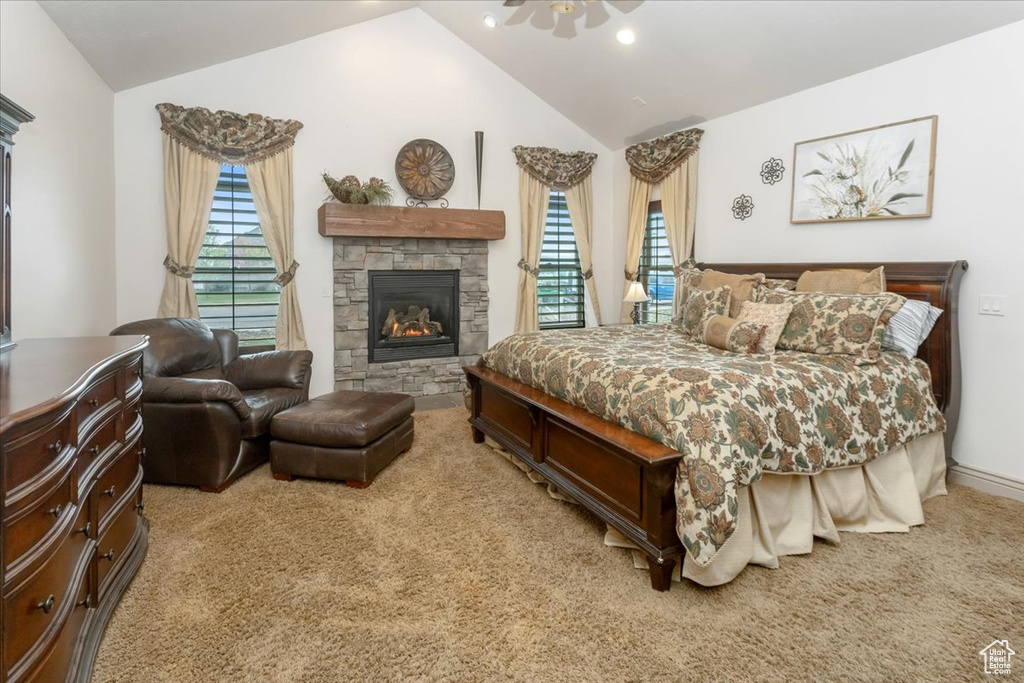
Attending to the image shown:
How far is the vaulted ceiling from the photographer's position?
3322 millimetres

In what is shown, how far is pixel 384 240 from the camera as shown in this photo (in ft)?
17.0

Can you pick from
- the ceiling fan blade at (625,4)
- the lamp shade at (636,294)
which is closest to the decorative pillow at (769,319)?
the lamp shade at (636,294)

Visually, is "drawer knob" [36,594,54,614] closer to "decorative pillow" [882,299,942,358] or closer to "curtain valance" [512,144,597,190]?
"decorative pillow" [882,299,942,358]

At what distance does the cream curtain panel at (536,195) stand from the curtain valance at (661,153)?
23.3 inches

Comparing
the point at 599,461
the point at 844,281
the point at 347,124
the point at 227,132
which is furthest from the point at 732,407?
the point at 227,132

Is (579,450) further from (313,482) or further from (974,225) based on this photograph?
(974,225)

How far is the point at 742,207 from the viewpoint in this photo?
15.6 ft

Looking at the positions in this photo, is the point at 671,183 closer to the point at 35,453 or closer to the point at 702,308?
the point at 702,308

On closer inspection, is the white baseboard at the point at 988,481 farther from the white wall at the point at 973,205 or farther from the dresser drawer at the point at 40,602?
the dresser drawer at the point at 40,602

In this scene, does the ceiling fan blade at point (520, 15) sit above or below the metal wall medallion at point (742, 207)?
above

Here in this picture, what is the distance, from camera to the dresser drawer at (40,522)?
3.88 ft

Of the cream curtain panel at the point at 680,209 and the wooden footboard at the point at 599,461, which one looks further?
the cream curtain panel at the point at 680,209

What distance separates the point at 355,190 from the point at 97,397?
135 inches

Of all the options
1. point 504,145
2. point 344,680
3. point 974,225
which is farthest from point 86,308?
point 974,225
